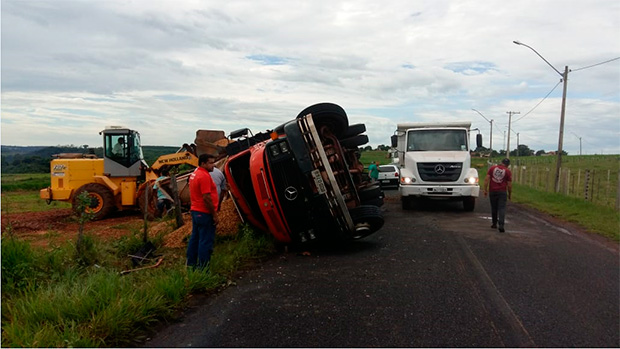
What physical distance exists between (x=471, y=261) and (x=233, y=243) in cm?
420

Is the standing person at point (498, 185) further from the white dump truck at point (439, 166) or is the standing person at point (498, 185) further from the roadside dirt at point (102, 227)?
the roadside dirt at point (102, 227)

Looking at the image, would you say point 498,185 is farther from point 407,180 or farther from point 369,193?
point 407,180

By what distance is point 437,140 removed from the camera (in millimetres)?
15938

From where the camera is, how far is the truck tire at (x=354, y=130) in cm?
994

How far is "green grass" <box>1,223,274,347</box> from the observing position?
175 inches

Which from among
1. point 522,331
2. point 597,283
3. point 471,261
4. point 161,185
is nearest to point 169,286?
point 522,331

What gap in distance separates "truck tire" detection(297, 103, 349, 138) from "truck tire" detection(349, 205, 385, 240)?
1.78m

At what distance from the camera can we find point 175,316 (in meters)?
5.23

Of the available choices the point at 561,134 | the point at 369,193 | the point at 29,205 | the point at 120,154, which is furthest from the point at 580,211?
the point at 29,205

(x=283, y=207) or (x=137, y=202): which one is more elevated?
(x=283, y=207)

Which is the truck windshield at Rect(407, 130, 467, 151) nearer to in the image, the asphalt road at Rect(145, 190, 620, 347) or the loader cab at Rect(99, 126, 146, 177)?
the asphalt road at Rect(145, 190, 620, 347)

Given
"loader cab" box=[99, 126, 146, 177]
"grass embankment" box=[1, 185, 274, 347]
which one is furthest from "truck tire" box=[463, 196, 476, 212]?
"loader cab" box=[99, 126, 146, 177]

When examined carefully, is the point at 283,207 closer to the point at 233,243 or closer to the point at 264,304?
the point at 233,243

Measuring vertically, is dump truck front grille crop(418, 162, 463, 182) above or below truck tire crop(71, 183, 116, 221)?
above
